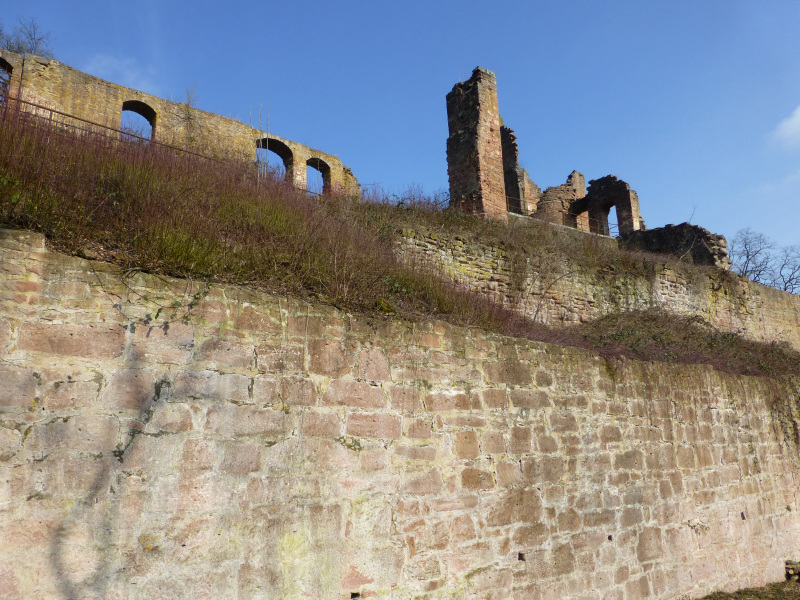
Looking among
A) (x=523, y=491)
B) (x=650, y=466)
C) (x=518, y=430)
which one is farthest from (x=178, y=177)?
(x=650, y=466)

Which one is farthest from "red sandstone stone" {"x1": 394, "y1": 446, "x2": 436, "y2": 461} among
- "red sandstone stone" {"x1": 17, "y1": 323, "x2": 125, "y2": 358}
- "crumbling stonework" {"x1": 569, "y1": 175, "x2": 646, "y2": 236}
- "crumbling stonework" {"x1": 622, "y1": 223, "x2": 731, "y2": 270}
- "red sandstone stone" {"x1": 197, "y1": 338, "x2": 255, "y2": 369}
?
"crumbling stonework" {"x1": 569, "y1": 175, "x2": 646, "y2": 236}

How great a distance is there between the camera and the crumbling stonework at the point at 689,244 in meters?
16.4

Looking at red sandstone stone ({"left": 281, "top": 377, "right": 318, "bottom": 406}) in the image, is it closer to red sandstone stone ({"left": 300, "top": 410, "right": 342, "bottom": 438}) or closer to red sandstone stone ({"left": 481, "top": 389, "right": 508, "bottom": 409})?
red sandstone stone ({"left": 300, "top": 410, "right": 342, "bottom": 438})

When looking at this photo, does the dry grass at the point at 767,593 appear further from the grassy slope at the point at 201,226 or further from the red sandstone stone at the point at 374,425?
the red sandstone stone at the point at 374,425

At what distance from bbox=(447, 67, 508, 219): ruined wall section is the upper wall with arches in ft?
10.3

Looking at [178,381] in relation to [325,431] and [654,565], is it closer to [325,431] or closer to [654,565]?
[325,431]

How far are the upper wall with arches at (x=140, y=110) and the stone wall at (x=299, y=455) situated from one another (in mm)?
8757

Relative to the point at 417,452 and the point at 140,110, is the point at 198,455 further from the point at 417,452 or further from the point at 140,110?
the point at 140,110

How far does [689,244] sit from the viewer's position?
669 inches

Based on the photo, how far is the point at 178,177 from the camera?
5316 millimetres

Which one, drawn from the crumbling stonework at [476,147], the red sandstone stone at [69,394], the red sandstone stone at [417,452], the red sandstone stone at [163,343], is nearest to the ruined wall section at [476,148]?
the crumbling stonework at [476,147]

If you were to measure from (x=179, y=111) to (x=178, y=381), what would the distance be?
44.1ft

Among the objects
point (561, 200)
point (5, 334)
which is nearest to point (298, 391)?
point (5, 334)

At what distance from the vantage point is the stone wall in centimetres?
334
